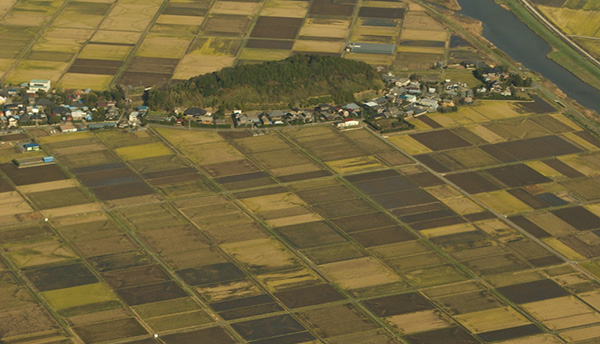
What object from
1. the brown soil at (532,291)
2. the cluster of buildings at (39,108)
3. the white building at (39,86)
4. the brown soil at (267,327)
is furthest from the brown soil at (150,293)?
the white building at (39,86)

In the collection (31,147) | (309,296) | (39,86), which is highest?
(39,86)

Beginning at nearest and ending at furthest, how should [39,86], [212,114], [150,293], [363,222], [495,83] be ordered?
[150,293] → [363,222] → [212,114] → [39,86] → [495,83]

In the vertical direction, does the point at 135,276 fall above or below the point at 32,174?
below

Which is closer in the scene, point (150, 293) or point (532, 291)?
point (150, 293)

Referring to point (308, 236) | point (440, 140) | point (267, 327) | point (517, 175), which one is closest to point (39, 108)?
point (308, 236)

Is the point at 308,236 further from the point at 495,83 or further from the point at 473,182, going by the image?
the point at 495,83

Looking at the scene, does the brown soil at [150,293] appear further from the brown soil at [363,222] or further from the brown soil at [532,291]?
the brown soil at [532,291]

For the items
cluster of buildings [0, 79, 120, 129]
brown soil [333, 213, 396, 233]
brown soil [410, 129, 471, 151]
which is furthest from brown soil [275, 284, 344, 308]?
cluster of buildings [0, 79, 120, 129]
